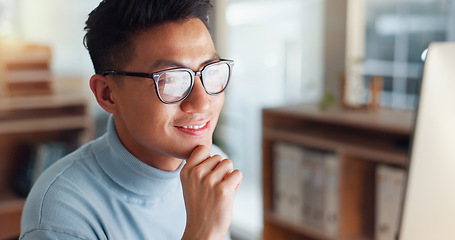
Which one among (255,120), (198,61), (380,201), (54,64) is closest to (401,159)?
(380,201)

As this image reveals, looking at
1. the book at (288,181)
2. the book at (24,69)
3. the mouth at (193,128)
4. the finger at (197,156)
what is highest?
the mouth at (193,128)

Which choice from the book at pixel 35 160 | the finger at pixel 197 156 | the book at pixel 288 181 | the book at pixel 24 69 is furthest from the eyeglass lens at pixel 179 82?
the book at pixel 24 69

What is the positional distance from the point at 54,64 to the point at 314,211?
184 centimetres

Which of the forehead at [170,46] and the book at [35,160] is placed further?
the book at [35,160]

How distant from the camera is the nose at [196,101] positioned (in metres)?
0.97

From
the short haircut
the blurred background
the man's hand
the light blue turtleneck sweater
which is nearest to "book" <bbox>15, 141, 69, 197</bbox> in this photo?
the blurred background

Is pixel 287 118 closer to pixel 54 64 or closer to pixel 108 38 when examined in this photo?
pixel 54 64

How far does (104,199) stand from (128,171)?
74mm

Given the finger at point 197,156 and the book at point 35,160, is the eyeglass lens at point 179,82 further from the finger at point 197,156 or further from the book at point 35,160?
the book at point 35,160

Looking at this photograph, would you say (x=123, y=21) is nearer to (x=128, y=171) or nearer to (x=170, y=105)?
(x=170, y=105)

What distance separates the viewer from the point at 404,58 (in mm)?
2719

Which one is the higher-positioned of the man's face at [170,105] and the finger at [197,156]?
the man's face at [170,105]

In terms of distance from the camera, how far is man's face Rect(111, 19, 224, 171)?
956mm

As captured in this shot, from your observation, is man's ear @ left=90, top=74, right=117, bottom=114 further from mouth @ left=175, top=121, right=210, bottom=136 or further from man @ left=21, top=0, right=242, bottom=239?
mouth @ left=175, top=121, right=210, bottom=136
